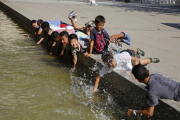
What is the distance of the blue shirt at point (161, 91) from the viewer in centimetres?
309

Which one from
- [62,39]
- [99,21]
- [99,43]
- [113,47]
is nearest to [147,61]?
[113,47]

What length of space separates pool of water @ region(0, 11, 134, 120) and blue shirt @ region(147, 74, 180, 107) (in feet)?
2.95

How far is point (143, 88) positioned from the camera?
3.47 m

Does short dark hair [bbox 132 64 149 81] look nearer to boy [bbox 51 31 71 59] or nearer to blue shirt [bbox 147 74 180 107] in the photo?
blue shirt [bbox 147 74 180 107]

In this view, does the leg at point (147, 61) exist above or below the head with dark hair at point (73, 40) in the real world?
below

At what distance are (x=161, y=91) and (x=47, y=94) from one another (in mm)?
2251

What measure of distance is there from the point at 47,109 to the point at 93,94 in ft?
3.30

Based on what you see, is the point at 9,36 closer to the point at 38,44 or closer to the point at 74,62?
the point at 38,44

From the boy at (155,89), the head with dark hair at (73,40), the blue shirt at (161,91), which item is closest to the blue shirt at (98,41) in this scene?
the head with dark hair at (73,40)

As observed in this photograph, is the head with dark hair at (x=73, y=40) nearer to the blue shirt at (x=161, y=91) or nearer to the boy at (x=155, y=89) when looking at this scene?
the boy at (x=155, y=89)

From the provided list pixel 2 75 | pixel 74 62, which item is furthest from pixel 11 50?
pixel 74 62

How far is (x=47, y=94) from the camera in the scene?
14.9ft

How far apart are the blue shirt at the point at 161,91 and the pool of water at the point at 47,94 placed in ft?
2.95

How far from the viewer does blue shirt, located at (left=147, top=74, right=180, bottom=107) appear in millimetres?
3090
